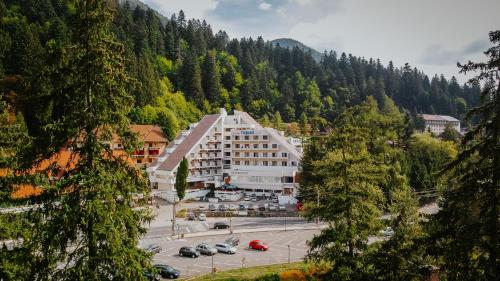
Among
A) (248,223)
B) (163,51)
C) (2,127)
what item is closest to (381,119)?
(248,223)

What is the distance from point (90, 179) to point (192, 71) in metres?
115

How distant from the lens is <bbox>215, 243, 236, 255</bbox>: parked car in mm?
40375

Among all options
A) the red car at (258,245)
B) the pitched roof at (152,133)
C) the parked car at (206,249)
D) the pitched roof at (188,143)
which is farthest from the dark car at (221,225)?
the pitched roof at (152,133)

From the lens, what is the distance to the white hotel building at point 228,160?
252 ft

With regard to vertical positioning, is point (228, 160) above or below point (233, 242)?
above

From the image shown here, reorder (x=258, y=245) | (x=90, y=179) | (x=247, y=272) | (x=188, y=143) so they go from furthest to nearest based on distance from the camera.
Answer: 1. (x=188, y=143)
2. (x=258, y=245)
3. (x=247, y=272)
4. (x=90, y=179)

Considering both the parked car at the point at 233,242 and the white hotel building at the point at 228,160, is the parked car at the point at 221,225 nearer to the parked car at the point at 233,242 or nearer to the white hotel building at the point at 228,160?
the parked car at the point at 233,242

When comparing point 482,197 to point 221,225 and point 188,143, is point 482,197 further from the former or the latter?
point 188,143

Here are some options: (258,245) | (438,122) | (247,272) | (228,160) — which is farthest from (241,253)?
(438,122)

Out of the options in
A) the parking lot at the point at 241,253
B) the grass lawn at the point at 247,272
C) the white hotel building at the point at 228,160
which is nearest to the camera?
the grass lawn at the point at 247,272

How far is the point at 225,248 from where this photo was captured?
4056 centimetres

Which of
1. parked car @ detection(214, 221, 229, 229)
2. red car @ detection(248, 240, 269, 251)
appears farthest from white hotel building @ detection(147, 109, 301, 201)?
red car @ detection(248, 240, 269, 251)

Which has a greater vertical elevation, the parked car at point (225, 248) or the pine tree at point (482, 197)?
the pine tree at point (482, 197)

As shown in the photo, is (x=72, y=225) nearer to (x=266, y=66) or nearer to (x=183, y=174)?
(x=183, y=174)
